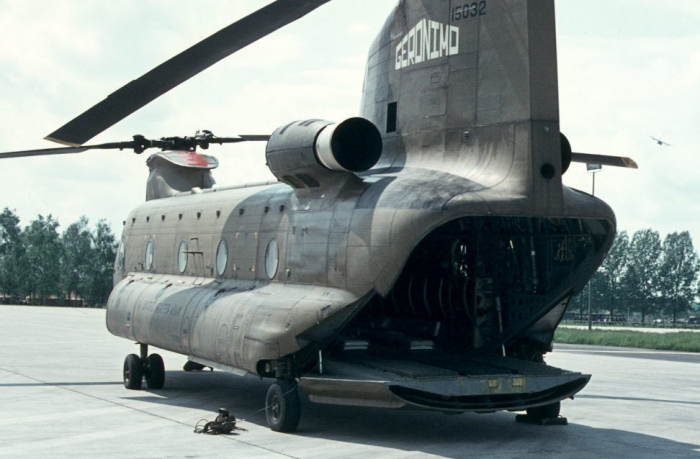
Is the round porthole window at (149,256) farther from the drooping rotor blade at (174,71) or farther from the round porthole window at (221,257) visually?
the drooping rotor blade at (174,71)

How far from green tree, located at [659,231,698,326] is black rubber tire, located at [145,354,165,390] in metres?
112

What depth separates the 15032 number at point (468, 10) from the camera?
40.4ft

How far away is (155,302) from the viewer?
1688cm

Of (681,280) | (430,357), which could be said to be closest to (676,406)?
(430,357)

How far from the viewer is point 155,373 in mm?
17516

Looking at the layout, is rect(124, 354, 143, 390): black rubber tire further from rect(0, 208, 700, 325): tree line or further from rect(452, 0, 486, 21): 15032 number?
rect(0, 208, 700, 325): tree line

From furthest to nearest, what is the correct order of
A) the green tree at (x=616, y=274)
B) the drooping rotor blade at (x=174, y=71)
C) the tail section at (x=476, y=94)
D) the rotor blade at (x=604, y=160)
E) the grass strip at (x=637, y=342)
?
1. the green tree at (x=616, y=274)
2. the grass strip at (x=637, y=342)
3. the rotor blade at (x=604, y=160)
4. the drooping rotor blade at (x=174, y=71)
5. the tail section at (x=476, y=94)

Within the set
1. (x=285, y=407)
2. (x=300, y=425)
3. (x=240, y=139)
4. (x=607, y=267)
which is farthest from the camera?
(x=607, y=267)

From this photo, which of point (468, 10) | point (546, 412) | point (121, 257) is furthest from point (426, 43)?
point (121, 257)

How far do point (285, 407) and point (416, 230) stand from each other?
296cm

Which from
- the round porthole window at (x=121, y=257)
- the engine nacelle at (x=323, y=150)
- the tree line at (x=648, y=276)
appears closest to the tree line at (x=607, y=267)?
the tree line at (x=648, y=276)

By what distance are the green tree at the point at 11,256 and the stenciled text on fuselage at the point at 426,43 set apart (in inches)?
3837

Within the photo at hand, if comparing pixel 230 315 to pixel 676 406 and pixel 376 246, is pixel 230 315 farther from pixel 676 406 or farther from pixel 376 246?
pixel 676 406

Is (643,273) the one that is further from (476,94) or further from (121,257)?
(476,94)
